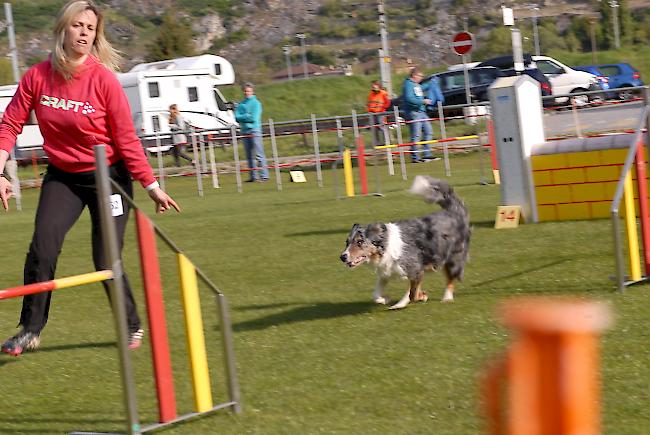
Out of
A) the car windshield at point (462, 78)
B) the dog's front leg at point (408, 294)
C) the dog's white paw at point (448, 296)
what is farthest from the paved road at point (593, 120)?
the car windshield at point (462, 78)

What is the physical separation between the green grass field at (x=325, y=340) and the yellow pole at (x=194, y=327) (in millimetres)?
180

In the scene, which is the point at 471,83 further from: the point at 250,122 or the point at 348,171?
the point at 348,171

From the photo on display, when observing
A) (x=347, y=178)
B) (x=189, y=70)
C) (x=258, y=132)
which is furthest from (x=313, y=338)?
(x=189, y=70)

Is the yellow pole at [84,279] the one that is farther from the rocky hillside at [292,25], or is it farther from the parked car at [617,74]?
the rocky hillside at [292,25]

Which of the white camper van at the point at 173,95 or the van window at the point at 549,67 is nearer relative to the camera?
the van window at the point at 549,67

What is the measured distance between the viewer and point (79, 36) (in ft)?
17.6

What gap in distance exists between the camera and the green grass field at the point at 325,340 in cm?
463

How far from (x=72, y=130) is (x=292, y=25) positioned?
4323 inches

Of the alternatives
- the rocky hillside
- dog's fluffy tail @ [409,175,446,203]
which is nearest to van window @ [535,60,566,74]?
dog's fluffy tail @ [409,175,446,203]

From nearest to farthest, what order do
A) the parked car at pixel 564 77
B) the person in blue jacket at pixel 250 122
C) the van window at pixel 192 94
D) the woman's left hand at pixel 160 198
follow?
the woman's left hand at pixel 160 198, the person in blue jacket at pixel 250 122, the parked car at pixel 564 77, the van window at pixel 192 94

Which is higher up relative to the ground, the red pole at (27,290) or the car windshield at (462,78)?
the car windshield at (462,78)

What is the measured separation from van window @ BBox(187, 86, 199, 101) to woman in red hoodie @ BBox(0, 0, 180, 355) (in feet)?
98.5

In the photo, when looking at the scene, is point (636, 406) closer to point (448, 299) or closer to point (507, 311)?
point (448, 299)

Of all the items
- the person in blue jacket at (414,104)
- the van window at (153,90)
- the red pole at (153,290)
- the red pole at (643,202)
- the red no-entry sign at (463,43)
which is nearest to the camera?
the red pole at (153,290)
